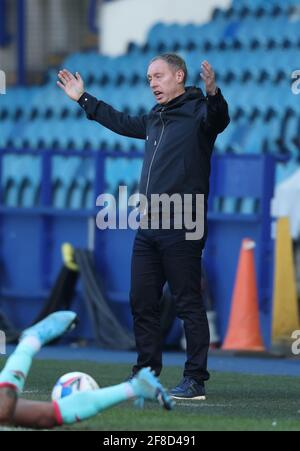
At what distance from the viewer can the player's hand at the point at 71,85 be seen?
28.6 feet

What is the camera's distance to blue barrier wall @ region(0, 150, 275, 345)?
510 inches

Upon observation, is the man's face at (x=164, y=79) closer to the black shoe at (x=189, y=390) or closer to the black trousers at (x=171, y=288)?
the black trousers at (x=171, y=288)

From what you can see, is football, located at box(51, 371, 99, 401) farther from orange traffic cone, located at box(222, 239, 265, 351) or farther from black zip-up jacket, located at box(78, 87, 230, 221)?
orange traffic cone, located at box(222, 239, 265, 351)

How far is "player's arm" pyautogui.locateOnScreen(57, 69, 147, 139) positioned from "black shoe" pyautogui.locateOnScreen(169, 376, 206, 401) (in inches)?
60.8

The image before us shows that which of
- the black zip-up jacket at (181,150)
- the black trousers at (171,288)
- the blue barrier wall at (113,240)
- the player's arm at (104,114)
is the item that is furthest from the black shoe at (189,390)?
the blue barrier wall at (113,240)

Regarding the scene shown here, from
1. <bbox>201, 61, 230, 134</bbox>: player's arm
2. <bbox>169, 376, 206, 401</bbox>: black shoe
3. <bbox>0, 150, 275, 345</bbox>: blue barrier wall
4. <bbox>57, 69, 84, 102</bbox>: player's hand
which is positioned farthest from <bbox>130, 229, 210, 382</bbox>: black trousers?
<bbox>0, 150, 275, 345</bbox>: blue barrier wall

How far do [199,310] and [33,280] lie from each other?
6312 millimetres

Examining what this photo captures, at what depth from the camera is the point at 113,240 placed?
45.2 feet

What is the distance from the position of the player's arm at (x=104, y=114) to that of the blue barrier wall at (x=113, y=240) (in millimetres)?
4262

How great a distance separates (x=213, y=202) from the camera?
13.3 m

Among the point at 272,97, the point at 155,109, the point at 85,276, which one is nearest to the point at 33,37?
the point at 272,97

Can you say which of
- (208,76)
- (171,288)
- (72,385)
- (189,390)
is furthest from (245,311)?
(72,385)

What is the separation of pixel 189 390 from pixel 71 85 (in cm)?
205

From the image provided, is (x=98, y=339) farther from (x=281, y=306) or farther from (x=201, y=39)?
(x=201, y=39)
